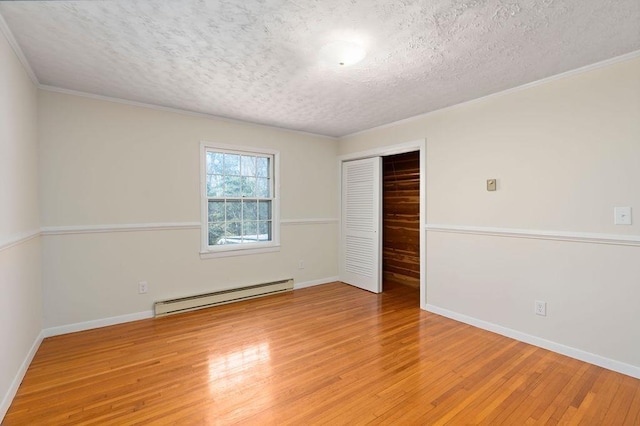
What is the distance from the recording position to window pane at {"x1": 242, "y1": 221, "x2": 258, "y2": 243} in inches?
165

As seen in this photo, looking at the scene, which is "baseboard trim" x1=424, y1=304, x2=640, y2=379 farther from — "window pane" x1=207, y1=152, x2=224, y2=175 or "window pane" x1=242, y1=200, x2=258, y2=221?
"window pane" x1=207, y1=152, x2=224, y2=175

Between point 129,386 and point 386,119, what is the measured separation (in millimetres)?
3809

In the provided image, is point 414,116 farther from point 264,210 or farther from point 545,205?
point 264,210

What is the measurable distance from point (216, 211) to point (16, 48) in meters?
2.30

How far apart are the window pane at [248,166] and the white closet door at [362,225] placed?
1.52 m

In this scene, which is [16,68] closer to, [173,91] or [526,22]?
[173,91]

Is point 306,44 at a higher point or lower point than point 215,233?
higher

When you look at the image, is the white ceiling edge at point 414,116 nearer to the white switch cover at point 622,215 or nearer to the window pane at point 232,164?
the window pane at point 232,164

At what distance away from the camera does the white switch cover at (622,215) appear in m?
2.29

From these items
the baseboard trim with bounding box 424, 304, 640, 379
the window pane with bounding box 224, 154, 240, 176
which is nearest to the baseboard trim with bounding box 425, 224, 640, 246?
the baseboard trim with bounding box 424, 304, 640, 379

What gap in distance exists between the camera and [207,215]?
383 cm

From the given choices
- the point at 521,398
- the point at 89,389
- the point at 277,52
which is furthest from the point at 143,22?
the point at 521,398

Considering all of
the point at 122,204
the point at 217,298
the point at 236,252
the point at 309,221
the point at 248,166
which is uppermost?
the point at 248,166

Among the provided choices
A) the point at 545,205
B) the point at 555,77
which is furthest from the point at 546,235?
the point at 555,77
